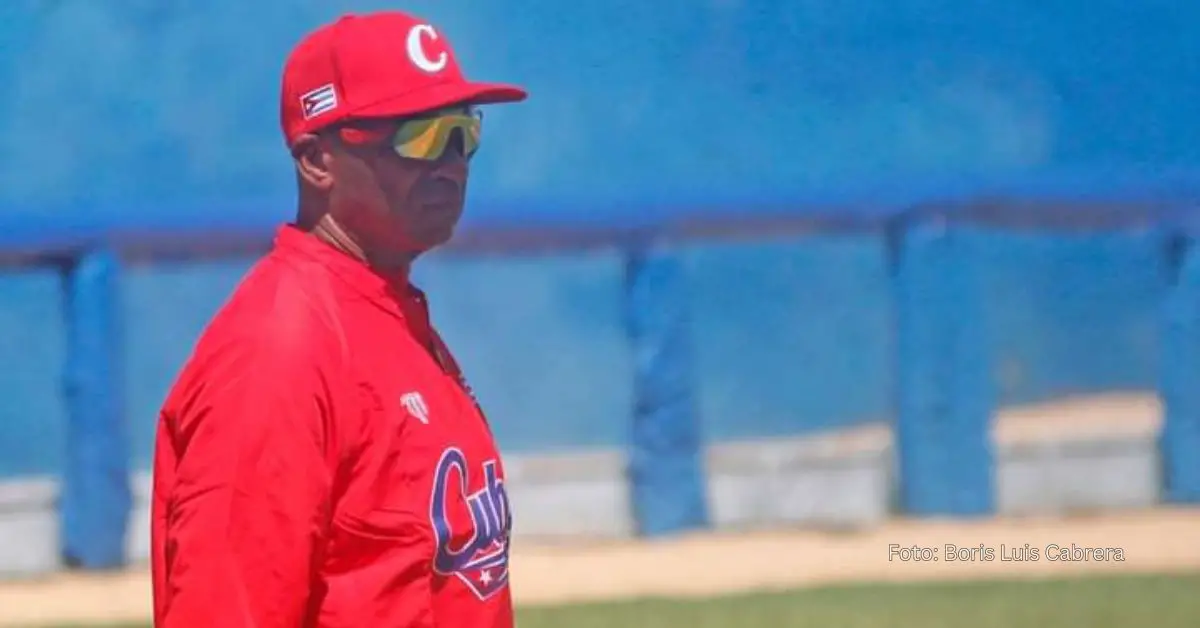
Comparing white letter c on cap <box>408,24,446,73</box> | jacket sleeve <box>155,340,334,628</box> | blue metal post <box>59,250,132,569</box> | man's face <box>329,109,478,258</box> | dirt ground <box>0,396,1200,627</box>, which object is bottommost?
jacket sleeve <box>155,340,334,628</box>

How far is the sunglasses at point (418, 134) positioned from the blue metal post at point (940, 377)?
5750 millimetres

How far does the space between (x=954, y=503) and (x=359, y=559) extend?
5919 millimetres

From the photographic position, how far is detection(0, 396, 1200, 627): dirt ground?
647 centimetres

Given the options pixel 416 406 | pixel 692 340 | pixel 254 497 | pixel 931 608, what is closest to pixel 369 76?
pixel 416 406

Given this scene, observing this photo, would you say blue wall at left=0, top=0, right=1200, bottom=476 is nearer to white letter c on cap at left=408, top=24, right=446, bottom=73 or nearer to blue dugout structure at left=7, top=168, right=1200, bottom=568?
blue dugout structure at left=7, top=168, right=1200, bottom=568

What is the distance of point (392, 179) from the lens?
2.10 meters

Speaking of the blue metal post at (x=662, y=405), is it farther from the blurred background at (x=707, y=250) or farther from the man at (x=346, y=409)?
the man at (x=346, y=409)

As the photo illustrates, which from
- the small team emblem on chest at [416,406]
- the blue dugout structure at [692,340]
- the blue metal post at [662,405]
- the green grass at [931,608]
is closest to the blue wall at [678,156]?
the blue dugout structure at [692,340]

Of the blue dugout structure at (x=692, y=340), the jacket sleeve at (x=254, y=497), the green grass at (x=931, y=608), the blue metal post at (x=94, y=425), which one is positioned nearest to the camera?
the jacket sleeve at (x=254, y=497)

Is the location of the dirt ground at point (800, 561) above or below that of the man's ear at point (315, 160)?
above

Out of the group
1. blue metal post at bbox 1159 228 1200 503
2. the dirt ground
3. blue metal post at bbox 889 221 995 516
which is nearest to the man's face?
the dirt ground

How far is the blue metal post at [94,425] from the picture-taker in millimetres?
7070

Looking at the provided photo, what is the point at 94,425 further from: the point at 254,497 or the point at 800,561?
the point at 254,497

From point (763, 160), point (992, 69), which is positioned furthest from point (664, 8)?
point (992, 69)
